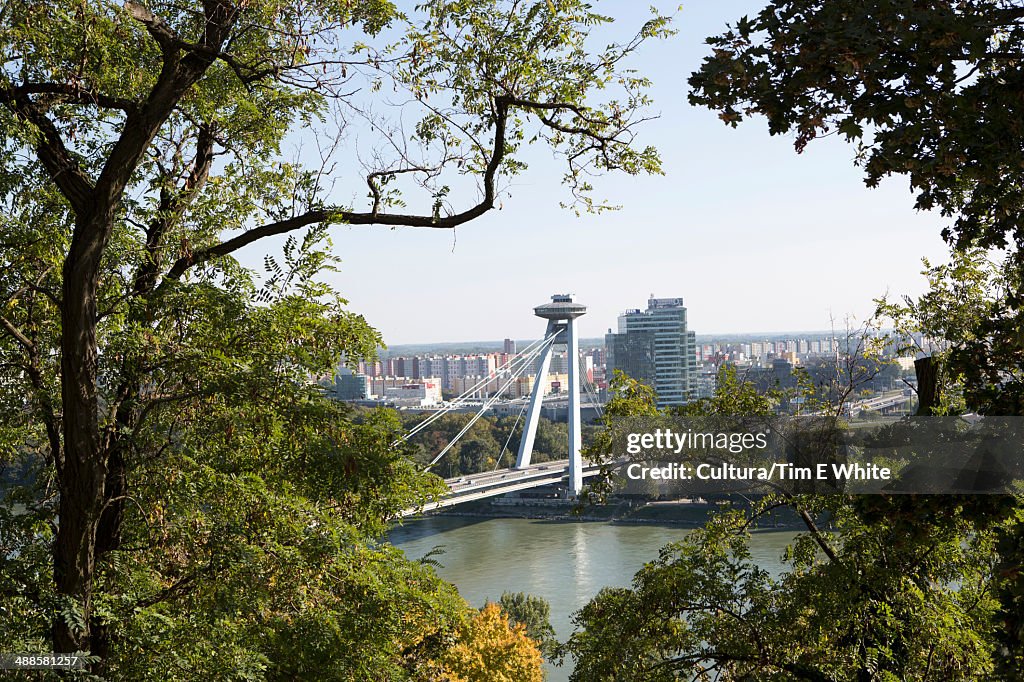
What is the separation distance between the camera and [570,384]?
82.4ft

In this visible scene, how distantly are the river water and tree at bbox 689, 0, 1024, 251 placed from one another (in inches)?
423

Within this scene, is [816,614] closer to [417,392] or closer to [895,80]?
[895,80]

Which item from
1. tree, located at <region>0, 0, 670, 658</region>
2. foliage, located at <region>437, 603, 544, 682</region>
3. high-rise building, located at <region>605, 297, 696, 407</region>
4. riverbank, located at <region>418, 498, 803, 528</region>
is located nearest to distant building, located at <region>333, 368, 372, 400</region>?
tree, located at <region>0, 0, 670, 658</region>

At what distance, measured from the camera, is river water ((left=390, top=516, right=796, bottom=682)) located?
1506cm

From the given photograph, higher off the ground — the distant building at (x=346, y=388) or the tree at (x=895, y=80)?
the tree at (x=895, y=80)

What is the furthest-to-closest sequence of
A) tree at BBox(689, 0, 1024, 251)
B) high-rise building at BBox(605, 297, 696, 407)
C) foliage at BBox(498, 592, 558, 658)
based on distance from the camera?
high-rise building at BBox(605, 297, 696, 407) → foliage at BBox(498, 592, 558, 658) → tree at BBox(689, 0, 1024, 251)

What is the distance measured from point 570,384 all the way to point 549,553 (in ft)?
24.2

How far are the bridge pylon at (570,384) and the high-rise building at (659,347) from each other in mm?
4785

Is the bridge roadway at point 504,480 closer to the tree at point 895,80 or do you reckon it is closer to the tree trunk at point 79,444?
the tree trunk at point 79,444

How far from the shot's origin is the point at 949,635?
330 cm

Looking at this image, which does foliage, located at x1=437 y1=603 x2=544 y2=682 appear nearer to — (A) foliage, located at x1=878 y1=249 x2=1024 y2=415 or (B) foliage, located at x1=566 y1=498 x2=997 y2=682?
(B) foliage, located at x1=566 y1=498 x2=997 y2=682

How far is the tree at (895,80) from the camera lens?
1.71m

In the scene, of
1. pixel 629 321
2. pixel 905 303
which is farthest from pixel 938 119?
pixel 629 321

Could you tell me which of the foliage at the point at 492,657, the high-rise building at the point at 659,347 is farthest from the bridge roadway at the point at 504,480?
the foliage at the point at 492,657
